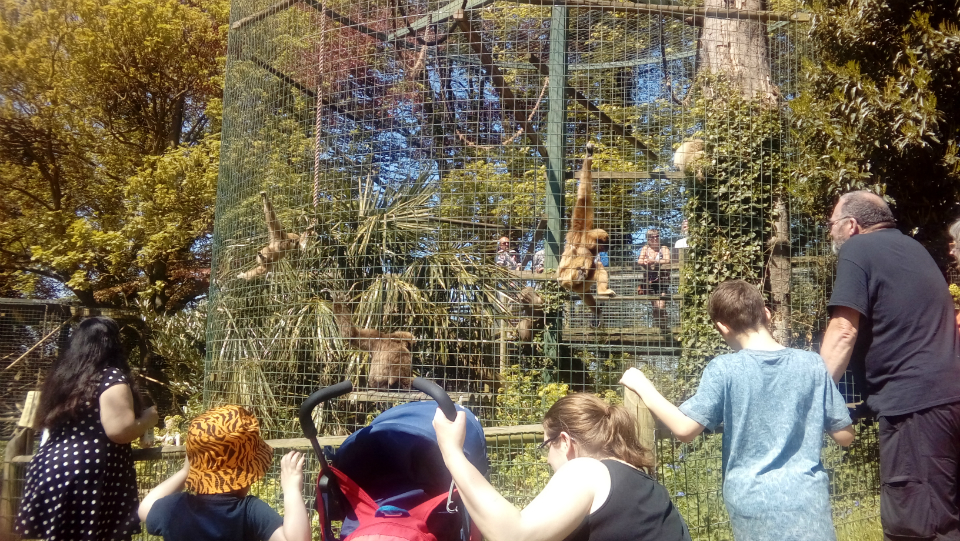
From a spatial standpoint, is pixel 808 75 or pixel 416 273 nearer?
pixel 808 75

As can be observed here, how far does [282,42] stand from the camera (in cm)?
764

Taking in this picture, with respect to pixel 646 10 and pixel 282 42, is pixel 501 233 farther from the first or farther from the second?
pixel 282 42

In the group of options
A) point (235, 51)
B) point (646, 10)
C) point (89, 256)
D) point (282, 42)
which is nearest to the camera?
point (646, 10)

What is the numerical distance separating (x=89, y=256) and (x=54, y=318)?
76.6 inches

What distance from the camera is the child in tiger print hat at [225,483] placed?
6.73 ft

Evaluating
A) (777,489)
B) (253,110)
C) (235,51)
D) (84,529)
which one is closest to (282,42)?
(235,51)

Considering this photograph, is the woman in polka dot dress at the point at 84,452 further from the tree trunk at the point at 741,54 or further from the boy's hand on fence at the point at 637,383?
the tree trunk at the point at 741,54

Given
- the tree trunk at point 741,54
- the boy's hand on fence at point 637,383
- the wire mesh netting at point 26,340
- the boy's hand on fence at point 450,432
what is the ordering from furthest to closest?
the wire mesh netting at point 26,340
the tree trunk at point 741,54
the boy's hand on fence at point 637,383
the boy's hand on fence at point 450,432

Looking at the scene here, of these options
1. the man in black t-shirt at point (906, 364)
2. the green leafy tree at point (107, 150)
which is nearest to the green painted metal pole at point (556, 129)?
the man in black t-shirt at point (906, 364)

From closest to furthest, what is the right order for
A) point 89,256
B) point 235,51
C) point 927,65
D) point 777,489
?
point 777,489 < point 927,65 < point 235,51 < point 89,256

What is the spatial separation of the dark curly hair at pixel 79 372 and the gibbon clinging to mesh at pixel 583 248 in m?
3.59

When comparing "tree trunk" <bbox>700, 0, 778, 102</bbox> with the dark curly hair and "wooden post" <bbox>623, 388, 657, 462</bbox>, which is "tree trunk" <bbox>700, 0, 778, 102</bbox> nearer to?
"wooden post" <bbox>623, 388, 657, 462</bbox>

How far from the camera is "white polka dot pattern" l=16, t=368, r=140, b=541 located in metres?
2.48

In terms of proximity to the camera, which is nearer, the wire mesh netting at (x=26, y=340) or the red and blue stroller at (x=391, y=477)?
the red and blue stroller at (x=391, y=477)
